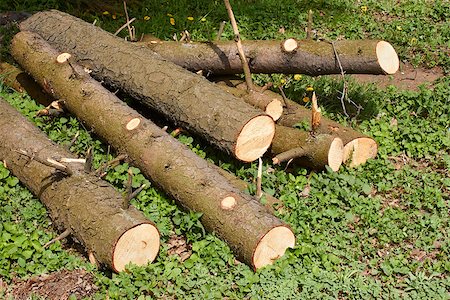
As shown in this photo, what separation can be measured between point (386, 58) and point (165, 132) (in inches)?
99.6

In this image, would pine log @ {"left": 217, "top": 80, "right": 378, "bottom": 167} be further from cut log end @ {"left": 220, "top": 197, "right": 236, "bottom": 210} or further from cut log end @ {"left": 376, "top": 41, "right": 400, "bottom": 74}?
cut log end @ {"left": 220, "top": 197, "right": 236, "bottom": 210}

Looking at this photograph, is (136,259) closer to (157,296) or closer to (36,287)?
(157,296)

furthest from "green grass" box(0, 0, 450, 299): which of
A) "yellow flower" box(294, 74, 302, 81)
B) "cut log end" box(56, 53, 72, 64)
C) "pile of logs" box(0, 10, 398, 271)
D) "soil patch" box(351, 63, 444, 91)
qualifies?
"cut log end" box(56, 53, 72, 64)

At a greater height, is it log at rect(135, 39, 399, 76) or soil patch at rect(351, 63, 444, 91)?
log at rect(135, 39, 399, 76)

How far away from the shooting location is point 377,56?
22.6 feet

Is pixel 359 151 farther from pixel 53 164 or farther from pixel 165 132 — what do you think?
pixel 53 164

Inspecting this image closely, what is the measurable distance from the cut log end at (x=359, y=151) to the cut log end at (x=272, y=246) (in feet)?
4.53

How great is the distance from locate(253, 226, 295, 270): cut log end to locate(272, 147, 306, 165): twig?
96cm

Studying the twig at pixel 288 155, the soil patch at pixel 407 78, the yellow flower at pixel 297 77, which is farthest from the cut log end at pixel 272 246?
the soil patch at pixel 407 78

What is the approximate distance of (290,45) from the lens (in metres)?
7.20

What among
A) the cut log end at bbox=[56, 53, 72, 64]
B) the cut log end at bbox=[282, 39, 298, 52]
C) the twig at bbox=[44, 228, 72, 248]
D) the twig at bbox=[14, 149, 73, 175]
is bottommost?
the twig at bbox=[44, 228, 72, 248]

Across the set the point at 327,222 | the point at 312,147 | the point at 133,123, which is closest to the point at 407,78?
the point at 312,147

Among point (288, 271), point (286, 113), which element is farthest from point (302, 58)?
point (288, 271)

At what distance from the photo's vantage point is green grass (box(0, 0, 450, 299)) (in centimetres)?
520
